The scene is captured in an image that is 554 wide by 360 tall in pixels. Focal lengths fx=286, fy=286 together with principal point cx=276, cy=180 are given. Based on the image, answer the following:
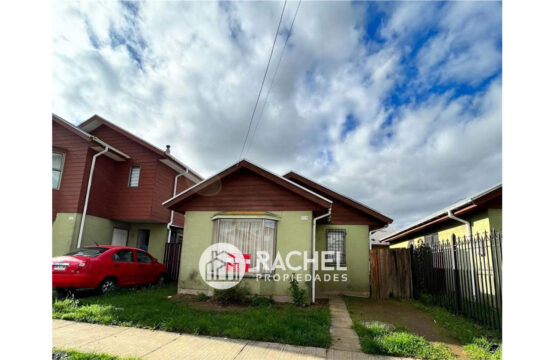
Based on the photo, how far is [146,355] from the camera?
410 cm

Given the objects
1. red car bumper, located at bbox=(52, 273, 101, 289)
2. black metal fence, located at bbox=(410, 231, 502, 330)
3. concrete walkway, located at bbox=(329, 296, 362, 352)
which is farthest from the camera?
red car bumper, located at bbox=(52, 273, 101, 289)

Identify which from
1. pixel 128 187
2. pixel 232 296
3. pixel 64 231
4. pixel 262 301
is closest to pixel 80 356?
pixel 232 296

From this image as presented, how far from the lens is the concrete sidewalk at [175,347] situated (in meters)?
4.20

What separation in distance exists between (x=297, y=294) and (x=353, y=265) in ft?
14.9

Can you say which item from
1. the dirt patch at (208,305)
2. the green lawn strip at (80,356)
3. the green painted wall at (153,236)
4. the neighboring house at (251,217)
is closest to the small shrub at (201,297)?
the dirt patch at (208,305)

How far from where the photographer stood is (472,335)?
5.36 m

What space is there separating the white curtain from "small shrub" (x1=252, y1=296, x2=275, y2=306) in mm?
949

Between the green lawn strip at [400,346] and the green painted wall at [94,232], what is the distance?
1213 cm

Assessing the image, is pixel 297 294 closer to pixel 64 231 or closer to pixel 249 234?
pixel 249 234

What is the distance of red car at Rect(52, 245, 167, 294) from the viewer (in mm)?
7797

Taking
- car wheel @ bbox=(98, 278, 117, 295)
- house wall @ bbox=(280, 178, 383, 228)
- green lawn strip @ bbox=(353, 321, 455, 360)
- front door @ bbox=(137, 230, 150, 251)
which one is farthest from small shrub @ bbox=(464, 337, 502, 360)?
Result: front door @ bbox=(137, 230, 150, 251)

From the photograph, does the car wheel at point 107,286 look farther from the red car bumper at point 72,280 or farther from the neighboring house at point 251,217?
the neighboring house at point 251,217

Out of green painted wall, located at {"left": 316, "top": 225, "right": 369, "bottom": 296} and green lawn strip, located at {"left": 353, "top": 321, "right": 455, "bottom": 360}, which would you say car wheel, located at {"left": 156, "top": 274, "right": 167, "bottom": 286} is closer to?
green painted wall, located at {"left": 316, "top": 225, "right": 369, "bottom": 296}
